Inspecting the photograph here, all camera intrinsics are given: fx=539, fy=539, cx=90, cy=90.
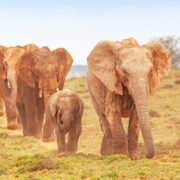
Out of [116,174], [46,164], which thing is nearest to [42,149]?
[46,164]

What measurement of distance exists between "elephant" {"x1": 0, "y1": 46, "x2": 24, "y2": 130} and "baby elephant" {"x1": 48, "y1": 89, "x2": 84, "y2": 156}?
5.61 m

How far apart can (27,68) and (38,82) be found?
2.24 ft

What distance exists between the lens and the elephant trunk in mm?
9641

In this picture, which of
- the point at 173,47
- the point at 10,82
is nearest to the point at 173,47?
the point at 173,47

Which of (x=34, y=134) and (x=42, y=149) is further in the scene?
(x=34, y=134)

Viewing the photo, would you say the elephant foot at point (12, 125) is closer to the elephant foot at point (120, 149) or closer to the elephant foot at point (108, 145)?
the elephant foot at point (108, 145)

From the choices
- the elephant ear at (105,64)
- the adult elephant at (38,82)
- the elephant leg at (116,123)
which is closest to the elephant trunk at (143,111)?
the elephant ear at (105,64)

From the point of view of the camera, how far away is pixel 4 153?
12.4 m

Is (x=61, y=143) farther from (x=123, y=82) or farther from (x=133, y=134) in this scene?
(x=123, y=82)

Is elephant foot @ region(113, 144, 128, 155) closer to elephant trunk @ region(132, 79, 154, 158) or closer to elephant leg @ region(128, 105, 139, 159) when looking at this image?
elephant leg @ region(128, 105, 139, 159)

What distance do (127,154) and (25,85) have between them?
7.13 m

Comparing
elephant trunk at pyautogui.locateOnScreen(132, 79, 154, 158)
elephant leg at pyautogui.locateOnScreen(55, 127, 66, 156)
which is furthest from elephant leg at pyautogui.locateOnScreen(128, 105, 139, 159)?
elephant leg at pyautogui.locateOnScreen(55, 127, 66, 156)

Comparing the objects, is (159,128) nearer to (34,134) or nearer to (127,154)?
(34,134)

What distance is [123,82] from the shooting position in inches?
427
